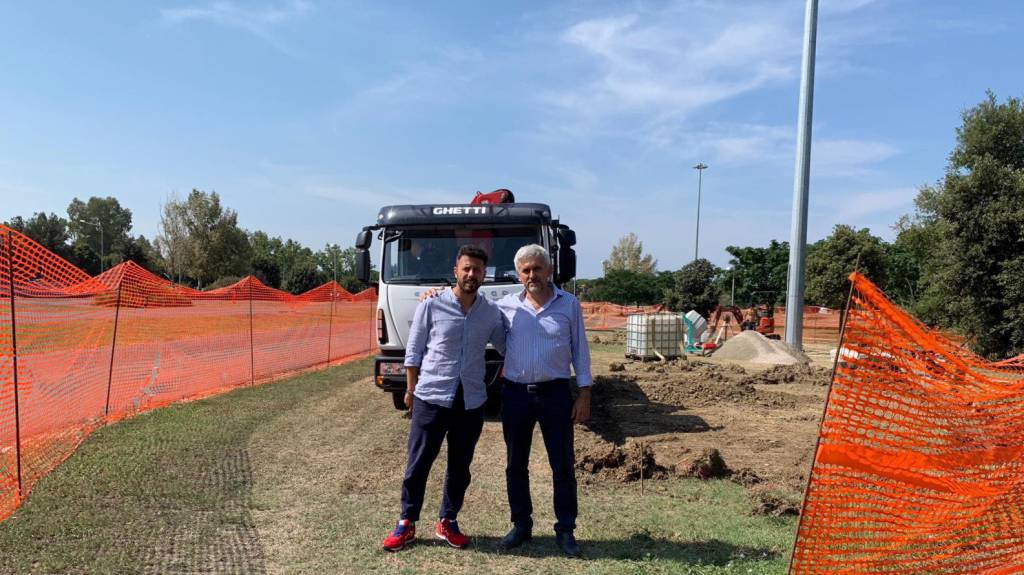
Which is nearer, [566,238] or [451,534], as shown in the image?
[451,534]

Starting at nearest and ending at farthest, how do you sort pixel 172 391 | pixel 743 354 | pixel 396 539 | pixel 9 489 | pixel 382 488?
1. pixel 396 539
2. pixel 9 489
3. pixel 382 488
4. pixel 172 391
5. pixel 743 354

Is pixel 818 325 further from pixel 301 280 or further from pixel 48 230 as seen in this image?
pixel 48 230

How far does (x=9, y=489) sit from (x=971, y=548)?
21.0ft

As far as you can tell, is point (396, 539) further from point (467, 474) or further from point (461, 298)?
point (461, 298)

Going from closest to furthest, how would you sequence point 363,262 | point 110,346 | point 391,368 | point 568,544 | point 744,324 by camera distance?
1. point 568,544
2. point 391,368
3. point 363,262
4. point 110,346
5. point 744,324

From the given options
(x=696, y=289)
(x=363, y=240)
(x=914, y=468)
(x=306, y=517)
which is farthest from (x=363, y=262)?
(x=696, y=289)

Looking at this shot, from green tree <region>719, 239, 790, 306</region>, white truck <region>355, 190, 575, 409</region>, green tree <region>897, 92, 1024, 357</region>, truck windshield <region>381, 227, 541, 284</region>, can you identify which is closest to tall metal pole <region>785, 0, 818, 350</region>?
green tree <region>897, 92, 1024, 357</region>

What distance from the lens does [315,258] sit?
81875mm

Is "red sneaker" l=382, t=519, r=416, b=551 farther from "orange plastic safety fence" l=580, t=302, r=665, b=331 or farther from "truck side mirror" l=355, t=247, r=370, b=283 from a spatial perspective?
"orange plastic safety fence" l=580, t=302, r=665, b=331

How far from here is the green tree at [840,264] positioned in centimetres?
2578

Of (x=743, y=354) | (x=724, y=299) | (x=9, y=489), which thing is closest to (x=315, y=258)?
(x=724, y=299)

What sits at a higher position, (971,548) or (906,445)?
(906,445)

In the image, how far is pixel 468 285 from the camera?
384 centimetres

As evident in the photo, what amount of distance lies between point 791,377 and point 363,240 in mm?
9949
